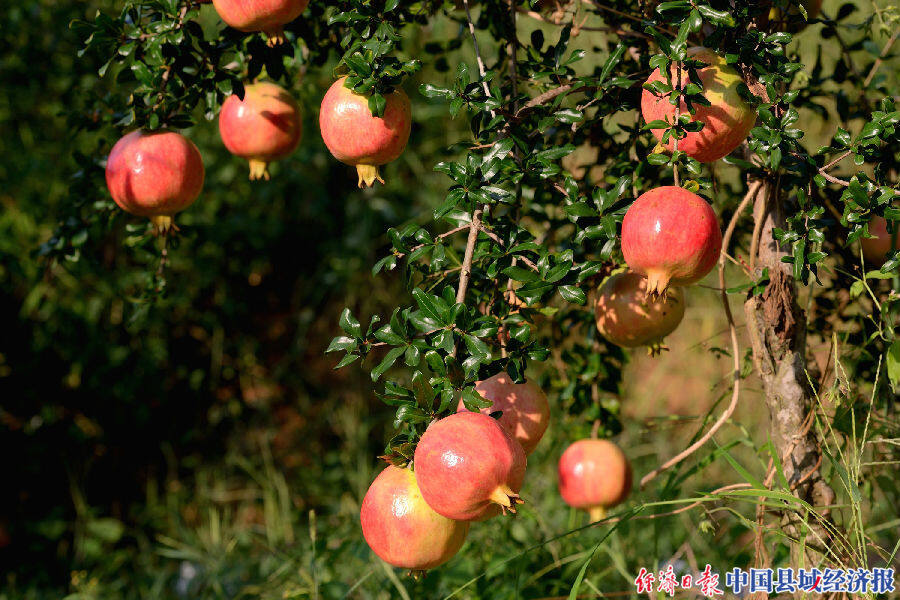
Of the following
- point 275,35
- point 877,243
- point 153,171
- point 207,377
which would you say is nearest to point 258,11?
point 275,35

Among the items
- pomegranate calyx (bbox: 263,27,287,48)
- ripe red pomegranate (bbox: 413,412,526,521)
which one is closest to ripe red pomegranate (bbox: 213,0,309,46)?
pomegranate calyx (bbox: 263,27,287,48)

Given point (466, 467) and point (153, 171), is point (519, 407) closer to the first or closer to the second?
point (466, 467)

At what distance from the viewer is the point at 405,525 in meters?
1.02

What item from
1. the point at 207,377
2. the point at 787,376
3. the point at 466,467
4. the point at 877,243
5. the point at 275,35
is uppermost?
the point at 275,35

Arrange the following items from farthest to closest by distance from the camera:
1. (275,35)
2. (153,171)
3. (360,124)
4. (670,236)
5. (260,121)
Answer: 1. (260,121)
2. (153,171)
3. (275,35)
4. (360,124)
5. (670,236)

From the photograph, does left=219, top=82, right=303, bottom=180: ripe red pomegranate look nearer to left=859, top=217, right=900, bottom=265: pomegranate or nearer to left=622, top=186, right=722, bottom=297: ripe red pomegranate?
left=622, top=186, right=722, bottom=297: ripe red pomegranate

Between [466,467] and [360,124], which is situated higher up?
[360,124]

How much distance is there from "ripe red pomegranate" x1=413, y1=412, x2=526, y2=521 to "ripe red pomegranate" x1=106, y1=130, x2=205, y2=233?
73 cm

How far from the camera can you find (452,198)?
112 centimetres

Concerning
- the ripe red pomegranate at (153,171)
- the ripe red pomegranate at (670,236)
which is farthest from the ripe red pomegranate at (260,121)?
the ripe red pomegranate at (670,236)

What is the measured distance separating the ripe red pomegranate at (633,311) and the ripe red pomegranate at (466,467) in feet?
1.41

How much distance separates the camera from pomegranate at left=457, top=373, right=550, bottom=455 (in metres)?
1.18

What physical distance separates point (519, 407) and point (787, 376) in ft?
1.81

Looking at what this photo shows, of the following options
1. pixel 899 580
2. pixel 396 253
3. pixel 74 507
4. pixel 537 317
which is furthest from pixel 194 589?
pixel 899 580
